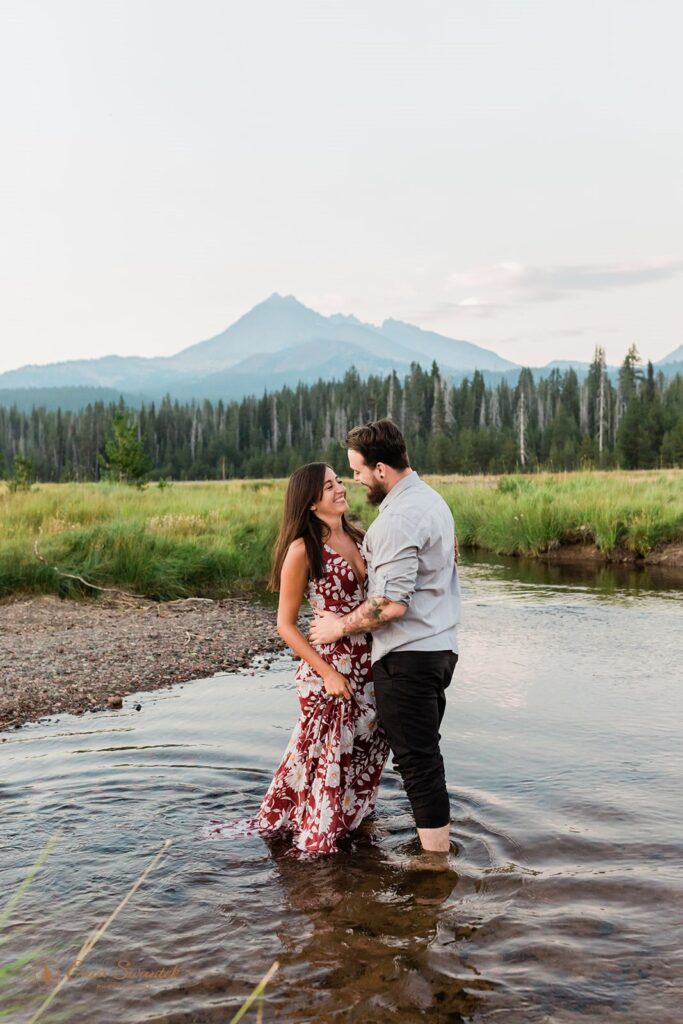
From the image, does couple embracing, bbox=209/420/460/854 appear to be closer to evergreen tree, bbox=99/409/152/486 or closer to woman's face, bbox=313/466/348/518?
woman's face, bbox=313/466/348/518

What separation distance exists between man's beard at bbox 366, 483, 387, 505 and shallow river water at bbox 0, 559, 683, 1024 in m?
1.90

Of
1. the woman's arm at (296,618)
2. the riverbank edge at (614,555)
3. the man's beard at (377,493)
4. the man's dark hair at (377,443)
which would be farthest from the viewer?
the riverbank edge at (614,555)

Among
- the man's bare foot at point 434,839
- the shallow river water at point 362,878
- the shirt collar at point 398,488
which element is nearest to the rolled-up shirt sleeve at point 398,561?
the shirt collar at point 398,488

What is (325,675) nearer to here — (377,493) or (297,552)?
(297,552)

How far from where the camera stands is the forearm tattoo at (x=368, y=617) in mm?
4504

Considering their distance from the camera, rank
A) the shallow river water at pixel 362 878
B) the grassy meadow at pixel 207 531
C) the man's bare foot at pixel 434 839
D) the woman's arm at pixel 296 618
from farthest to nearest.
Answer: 1. the grassy meadow at pixel 207 531
2. the woman's arm at pixel 296 618
3. the man's bare foot at pixel 434 839
4. the shallow river water at pixel 362 878

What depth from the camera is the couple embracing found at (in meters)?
4.61

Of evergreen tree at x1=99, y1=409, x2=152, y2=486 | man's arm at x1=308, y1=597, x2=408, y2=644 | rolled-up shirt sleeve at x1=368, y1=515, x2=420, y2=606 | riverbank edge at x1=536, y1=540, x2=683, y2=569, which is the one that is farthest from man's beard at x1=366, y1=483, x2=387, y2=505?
evergreen tree at x1=99, y1=409, x2=152, y2=486

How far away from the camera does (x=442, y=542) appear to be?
15.3 ft

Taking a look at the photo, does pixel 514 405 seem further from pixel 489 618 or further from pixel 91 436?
pixel 489 618

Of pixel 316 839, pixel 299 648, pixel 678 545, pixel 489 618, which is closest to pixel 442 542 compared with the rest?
pixel 299 648

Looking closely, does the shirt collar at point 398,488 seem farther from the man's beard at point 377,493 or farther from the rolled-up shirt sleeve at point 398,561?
the rolled-up shirt sleeve at point 398,561

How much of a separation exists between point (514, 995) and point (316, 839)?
4.90 feet

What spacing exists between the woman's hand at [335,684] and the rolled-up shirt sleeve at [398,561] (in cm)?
65
